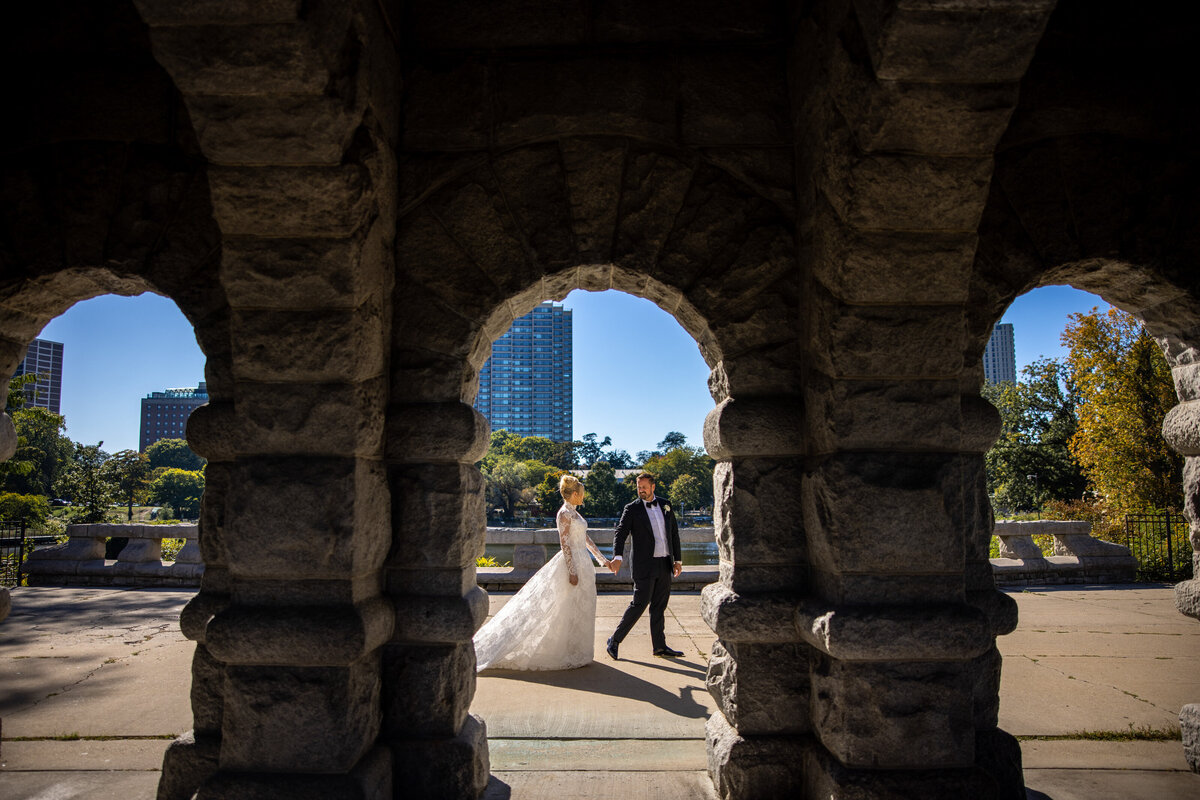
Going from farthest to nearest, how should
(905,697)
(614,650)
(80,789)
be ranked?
(614,650), (80,789), (905,697)

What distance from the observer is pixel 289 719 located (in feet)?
7.88

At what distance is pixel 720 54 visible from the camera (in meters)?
3.01

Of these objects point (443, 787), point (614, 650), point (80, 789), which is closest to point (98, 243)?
point (80, 789)

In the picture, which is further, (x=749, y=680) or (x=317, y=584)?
(x=749, y=680)

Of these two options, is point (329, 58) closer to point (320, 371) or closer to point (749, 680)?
point (320, 371)

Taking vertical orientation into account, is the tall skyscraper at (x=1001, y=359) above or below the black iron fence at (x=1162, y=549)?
above

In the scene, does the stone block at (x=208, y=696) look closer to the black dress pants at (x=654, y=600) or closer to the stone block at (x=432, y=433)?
the stone block at (x=432, y=433)

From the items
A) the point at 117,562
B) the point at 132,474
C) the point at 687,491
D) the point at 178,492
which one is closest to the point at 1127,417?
the point at 117,562

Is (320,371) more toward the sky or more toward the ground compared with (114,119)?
more toward the ground

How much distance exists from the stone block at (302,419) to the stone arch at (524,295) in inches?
12.6

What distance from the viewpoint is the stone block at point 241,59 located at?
2.11 metres

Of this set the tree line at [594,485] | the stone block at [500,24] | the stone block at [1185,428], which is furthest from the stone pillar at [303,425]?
the tree line at [594,485]

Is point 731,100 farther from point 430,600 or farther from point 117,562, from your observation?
point 117,562

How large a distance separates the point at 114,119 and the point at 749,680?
146 inches
